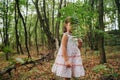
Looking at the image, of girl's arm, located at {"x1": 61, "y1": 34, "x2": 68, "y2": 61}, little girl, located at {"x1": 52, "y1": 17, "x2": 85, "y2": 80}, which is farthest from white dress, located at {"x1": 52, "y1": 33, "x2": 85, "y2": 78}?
girl's arm, located at {"x1": 61, "y1": 34, "x2": 68, "y2": 61}

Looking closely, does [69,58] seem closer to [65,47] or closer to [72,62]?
[72,62]

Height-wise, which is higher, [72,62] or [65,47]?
[65,47]

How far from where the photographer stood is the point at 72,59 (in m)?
4.70

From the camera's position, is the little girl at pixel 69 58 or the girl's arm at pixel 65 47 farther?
the little girl at pixel 69 58

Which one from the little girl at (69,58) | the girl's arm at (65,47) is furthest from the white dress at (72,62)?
the girl's arm at (65,47)

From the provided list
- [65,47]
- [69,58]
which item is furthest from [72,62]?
[65,47]

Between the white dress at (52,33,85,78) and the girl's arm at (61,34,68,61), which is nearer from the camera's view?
the girl's arm at (61,34,68,61)

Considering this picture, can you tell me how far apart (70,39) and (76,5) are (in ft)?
26.1

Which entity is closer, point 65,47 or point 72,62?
point 65,47

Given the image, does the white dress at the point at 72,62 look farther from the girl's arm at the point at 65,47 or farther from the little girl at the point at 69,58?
the girl's arm at the point at 65,47

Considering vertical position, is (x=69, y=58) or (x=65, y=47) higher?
(x=65, y=47)

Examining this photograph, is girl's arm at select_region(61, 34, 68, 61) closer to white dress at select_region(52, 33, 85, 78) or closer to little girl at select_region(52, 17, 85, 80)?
little girl at select_region(52, 17, 85, 80)

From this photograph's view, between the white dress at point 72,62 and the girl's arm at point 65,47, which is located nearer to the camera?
the girl's arm at point 65,47

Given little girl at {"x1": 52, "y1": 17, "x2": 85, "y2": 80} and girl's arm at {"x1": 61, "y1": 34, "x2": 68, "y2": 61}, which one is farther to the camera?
little girl at {"x1": 52, "y1": 17, "x2": 85, "y2": 80}
